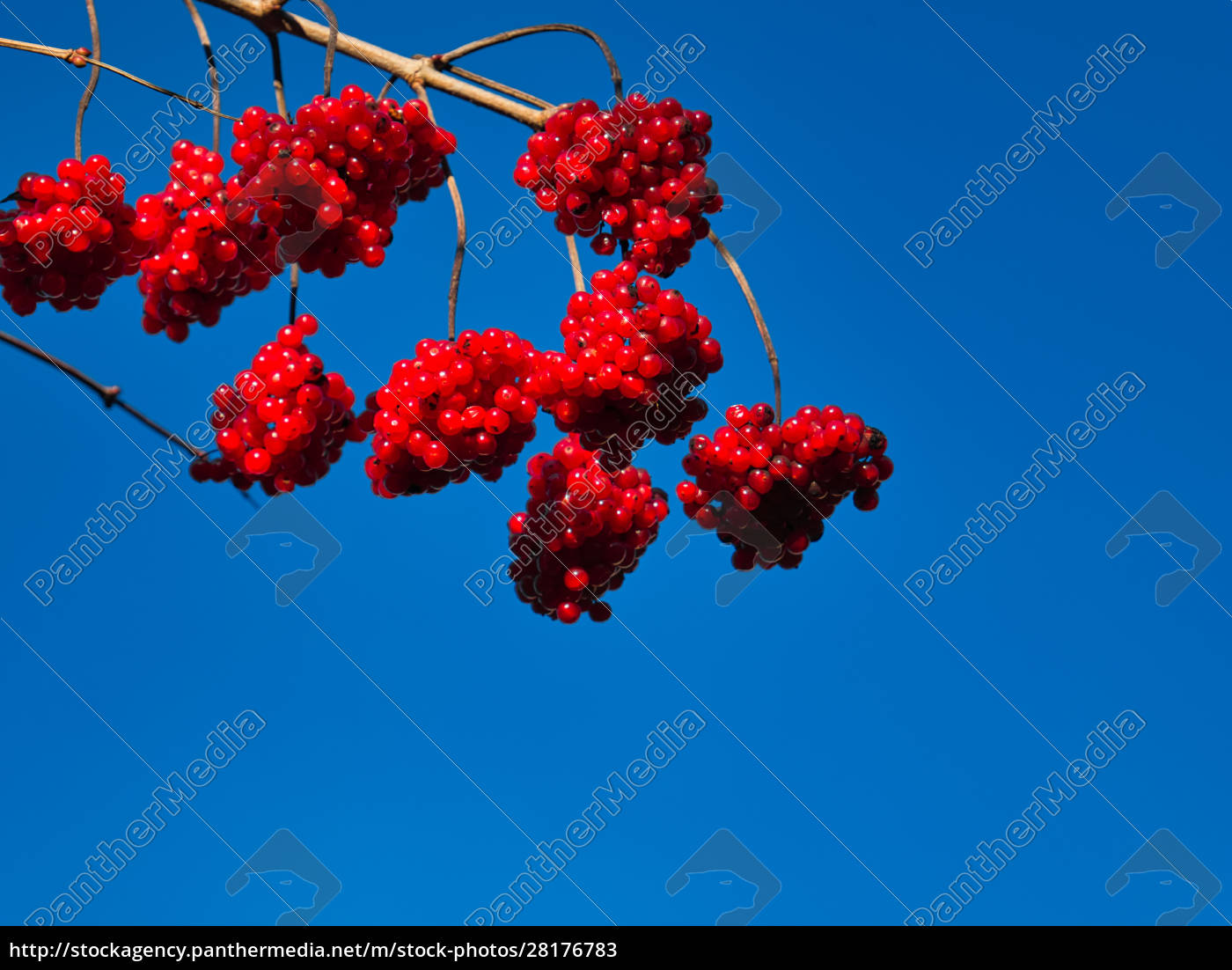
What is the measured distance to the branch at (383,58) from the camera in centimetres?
183

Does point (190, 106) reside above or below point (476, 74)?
below

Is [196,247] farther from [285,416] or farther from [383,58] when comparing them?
[383,58]

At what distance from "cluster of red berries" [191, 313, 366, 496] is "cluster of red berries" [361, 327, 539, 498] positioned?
84 mm

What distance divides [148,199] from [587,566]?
3.06ft

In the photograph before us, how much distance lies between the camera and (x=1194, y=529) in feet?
8.84

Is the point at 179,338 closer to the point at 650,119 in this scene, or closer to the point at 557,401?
the point at 557,401

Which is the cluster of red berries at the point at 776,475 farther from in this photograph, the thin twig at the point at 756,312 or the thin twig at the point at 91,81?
the thin twig at the point at 91,81

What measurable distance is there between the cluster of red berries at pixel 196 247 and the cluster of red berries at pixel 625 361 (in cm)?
47

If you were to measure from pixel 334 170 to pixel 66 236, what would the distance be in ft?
1.43

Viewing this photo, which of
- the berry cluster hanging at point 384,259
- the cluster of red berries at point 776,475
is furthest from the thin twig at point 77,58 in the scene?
the cluster of red berries at point 776,475

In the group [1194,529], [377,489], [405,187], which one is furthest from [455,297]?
[1194,529]

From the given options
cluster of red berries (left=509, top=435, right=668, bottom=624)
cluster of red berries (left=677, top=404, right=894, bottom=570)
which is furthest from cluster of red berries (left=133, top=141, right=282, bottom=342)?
cluster of red berries (left=677, top=404, right=894, bottom=570)

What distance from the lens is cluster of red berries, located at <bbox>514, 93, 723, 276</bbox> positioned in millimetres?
1748

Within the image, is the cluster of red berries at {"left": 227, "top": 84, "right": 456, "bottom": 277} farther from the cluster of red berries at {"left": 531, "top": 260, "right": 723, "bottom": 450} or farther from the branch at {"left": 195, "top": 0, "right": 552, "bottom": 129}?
the cluster of red berries at {"left": 531, "top": 260, "right": 723, "bottom": 450}
